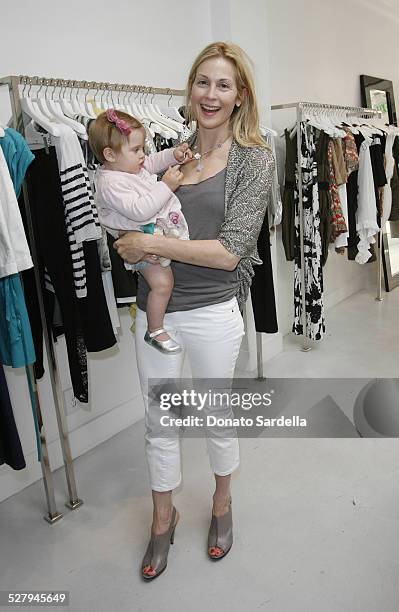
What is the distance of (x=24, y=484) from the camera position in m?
2.42

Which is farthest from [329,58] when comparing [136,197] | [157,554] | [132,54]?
[157,554]

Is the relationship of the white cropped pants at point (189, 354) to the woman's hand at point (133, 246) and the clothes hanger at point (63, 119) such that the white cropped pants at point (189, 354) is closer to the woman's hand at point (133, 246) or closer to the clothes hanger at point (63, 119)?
the woman's hand at point (133, 246)

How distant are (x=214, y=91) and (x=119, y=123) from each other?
300 millimetres

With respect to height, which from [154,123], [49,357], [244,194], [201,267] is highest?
[154,123]

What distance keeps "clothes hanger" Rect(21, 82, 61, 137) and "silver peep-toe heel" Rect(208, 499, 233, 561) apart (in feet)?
4.83

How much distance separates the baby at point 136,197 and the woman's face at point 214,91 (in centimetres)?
13

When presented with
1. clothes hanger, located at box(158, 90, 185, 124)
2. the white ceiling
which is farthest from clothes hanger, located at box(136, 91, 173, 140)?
the white ceiling

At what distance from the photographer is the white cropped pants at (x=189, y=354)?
1650 millimetres

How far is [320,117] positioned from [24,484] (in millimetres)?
2999

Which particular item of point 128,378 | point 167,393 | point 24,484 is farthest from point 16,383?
point 167,393

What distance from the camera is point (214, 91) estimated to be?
5.04 feet

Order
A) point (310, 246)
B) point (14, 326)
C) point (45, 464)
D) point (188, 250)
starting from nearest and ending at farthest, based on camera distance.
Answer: point (188, 250) < point (14, 326) < point (45, 464) < point (310, 246)

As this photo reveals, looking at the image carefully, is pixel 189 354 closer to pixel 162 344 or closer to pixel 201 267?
pixel 162 344

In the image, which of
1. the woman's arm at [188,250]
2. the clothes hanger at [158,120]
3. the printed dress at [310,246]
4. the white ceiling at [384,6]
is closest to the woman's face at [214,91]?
the woman's arm at [188,250]
